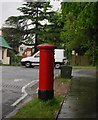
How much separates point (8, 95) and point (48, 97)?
2.38m

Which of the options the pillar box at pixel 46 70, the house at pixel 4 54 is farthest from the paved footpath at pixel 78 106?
the house at pixel 4 54

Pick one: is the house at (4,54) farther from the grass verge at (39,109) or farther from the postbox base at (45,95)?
the grass verge at (39,109)

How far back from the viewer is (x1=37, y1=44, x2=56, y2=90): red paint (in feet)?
31.3

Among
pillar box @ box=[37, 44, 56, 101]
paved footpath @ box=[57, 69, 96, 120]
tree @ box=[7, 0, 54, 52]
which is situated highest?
tree @ box=[7, 0, 54, 52]

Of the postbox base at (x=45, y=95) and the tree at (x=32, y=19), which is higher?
the tree at (x=32, y=19)

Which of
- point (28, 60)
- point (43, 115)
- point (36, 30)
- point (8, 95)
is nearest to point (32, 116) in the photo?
point (43, 115)

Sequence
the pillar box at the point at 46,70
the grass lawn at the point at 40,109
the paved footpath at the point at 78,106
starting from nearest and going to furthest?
the grass lawn at the point at 40,109, the paved footpath at the point at 78,106, the pillar box at the point at 46,70

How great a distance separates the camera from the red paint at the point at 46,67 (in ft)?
31.3

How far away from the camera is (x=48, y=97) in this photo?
9680 mm

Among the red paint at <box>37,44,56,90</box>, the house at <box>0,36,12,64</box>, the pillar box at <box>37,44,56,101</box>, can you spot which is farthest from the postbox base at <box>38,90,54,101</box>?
the house at <box>0,36,12,64</box>

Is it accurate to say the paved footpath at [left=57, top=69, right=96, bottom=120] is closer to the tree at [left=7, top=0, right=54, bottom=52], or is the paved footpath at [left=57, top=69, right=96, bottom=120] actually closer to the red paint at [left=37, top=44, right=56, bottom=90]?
the red paint at [left=37, top=44, right=56, bottom=90]

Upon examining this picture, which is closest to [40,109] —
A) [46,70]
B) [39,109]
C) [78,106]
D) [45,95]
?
[39,109]

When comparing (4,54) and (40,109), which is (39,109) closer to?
(40,109)

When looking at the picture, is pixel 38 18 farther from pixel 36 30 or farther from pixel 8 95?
pixel 8 95
